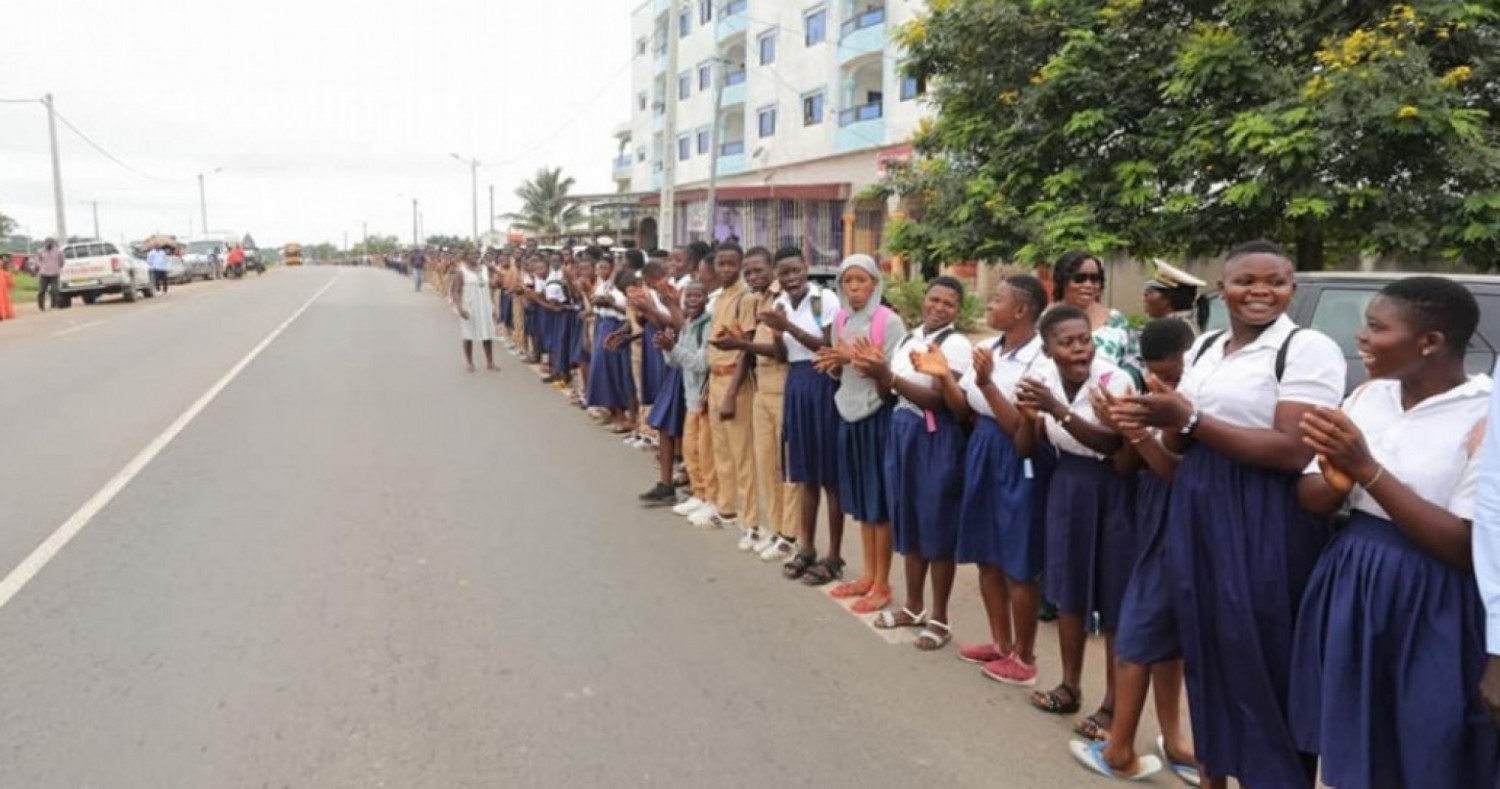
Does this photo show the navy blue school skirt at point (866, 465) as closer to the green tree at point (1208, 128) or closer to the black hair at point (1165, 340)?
the black hair at point (1165, 340)

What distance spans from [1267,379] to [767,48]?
3463cm

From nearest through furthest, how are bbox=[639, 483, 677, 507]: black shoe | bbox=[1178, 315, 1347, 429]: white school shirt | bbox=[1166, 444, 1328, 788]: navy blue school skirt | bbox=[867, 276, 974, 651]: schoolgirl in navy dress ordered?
1. bbox=[1178, 315, 1347, 429]: white school shirt
2. bbox=[1166, 444, 1328, 788]: navy blue school skirt
3. bbox=[867, 276, 974, 651]: schoolgirl in navy dress
4. bbox=[639, 483, 677, 507]: black shoe

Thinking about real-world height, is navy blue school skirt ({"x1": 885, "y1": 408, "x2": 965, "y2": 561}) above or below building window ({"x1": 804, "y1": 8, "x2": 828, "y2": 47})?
below

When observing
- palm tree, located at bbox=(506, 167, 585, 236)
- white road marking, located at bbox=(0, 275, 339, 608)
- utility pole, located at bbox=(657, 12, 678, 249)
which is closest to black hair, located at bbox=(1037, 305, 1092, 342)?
white road marking, located at bbox=(0, 275, 339, 608)

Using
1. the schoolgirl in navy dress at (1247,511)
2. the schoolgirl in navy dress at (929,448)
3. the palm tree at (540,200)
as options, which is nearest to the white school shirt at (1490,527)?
the schoolgirl in navy dress at (1247,511)

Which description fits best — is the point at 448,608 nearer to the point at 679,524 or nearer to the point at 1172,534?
the point at 679,524

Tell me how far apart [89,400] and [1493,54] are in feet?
44.1

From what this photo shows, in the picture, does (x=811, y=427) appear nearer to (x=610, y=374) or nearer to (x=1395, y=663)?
(x=1395, y=663)

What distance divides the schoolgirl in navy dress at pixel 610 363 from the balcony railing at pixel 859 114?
20.4m

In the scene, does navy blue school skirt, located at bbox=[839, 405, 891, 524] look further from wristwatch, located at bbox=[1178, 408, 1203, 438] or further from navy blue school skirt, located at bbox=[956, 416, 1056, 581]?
wristwatch, located at bbox=[1178, 408, 1203, 438]

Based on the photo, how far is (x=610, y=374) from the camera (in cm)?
961

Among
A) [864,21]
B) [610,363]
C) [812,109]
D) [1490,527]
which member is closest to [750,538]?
[610,363]

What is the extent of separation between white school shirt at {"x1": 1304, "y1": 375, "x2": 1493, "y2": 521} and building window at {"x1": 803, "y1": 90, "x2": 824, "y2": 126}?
3070 cm

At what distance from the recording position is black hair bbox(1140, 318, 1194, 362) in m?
3.15
